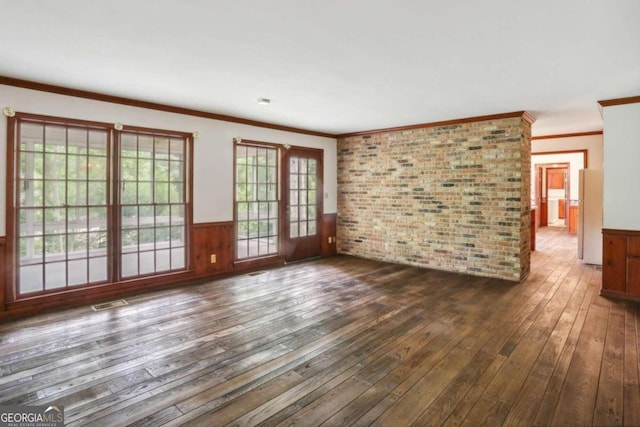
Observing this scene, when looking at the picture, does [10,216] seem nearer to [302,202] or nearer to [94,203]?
[94,203]

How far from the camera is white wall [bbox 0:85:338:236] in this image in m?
3.82

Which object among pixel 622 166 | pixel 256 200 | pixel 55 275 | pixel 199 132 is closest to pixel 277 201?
pixel 256 200

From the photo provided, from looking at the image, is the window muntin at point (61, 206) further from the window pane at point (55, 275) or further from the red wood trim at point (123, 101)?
the red wood trim at point (123, 101)

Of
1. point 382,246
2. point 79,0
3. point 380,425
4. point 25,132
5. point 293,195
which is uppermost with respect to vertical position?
point 79,0

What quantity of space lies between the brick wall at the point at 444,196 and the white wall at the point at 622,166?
99 cm

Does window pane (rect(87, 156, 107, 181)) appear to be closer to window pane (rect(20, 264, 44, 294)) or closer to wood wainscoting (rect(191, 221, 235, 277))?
window pane (rect(20, 264, 44, 294))

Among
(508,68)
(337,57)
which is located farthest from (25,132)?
(508,68)

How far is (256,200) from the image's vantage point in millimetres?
6168

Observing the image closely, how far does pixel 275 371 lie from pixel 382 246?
445 centimetres

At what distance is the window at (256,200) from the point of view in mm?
5941

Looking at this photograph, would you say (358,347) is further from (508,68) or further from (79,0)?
(79,0)

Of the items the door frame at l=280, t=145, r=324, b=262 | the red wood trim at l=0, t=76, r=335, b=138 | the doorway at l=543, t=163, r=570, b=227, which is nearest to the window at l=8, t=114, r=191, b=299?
the red wood trim at l=0, t=76, r=335, b=138

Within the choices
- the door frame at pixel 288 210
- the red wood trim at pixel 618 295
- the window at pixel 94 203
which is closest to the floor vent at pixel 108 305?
the window at pixel 94 203

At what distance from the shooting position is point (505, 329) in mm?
3449
